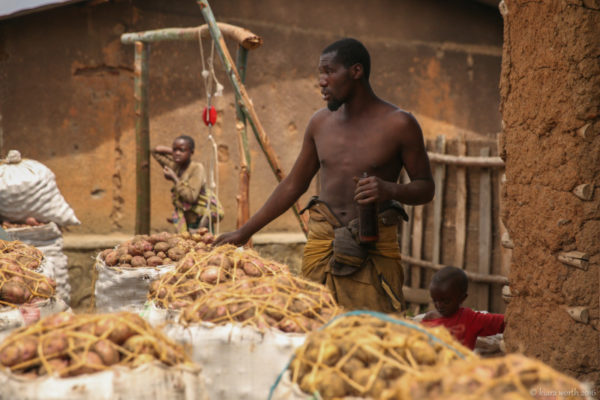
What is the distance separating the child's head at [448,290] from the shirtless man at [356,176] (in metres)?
0.63

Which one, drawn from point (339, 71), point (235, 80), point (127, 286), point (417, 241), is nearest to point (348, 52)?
point (339, 71)

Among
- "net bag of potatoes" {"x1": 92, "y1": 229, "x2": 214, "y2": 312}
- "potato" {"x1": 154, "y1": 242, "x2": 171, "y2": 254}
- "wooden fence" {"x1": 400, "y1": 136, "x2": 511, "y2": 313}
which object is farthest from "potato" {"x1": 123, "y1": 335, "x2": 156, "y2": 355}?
"wooden fence" {"x1": 400, "y1": 136, "x2": 511, "y2": 313}

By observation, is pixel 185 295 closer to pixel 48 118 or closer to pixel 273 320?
pixel 273 320

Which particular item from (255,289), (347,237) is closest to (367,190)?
(347,237)

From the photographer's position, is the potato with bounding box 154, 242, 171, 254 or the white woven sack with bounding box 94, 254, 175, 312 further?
the potato with bounding box 154, 242, 171, 254

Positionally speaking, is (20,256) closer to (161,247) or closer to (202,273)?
(161,247)

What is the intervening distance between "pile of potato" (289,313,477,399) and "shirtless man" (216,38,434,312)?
1.53m

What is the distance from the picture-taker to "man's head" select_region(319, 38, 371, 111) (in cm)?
333

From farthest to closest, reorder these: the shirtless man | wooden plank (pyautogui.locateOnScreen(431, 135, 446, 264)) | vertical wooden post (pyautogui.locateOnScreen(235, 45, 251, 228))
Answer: wooden plank (pyautogui.locateOnScreen(431, 135, 446, 264)) < vertical wooden post (pyautogui.locateOnScreen(235, 45, 251, 228)) < the shirtless man

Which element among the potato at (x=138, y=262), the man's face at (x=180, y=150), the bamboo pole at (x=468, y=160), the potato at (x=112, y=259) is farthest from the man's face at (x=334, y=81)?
the man's face at (x=180, y=150)

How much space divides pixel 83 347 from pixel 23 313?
1238mm

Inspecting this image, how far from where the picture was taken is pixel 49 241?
5539mm

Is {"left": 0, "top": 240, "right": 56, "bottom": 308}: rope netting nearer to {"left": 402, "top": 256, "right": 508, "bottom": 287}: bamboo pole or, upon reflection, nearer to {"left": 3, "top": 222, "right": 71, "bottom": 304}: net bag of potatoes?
{"left": 3, "top": 222, "right": 71, "bottom": 304}: net bag of potatoes

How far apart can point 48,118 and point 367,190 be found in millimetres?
5350
